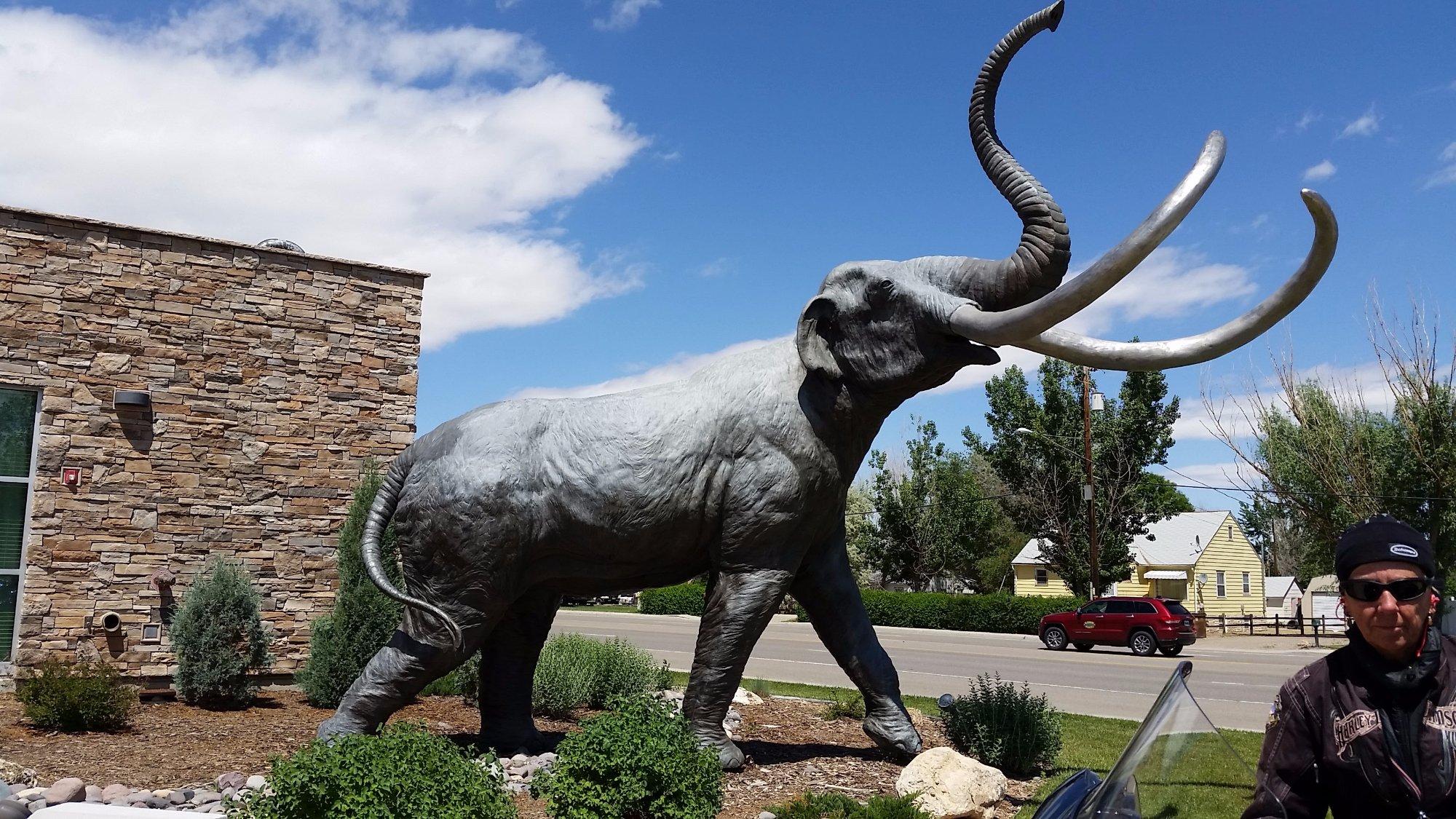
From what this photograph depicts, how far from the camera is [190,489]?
10.5 meters

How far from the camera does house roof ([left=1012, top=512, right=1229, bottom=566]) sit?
141 feet

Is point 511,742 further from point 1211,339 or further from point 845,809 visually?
point 1211,339

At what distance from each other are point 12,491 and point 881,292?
8.63 metres

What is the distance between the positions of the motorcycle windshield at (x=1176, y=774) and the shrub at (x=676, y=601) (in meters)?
35.0

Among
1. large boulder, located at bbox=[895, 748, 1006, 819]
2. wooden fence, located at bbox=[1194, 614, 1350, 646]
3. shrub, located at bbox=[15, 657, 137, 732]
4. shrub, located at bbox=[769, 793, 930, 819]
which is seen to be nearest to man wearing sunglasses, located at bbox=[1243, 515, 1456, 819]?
shrub, located at bbox=[769, 793, 930, 819]

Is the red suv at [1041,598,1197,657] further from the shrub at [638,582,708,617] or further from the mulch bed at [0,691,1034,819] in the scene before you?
the shrub at [638,582,708,617]

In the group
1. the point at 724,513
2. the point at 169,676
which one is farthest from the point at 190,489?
the point at 724,513

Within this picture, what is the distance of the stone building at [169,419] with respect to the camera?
9883 millimetres

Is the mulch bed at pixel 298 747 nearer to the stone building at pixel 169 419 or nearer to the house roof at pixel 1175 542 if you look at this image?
the stone building at pixel 169 419

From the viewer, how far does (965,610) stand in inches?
1200

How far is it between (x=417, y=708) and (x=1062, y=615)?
58.3 feet

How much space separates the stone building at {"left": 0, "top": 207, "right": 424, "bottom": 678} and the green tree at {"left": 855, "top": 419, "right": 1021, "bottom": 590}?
84.9 feet

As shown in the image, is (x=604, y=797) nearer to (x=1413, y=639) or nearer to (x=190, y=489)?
(x=1413, y=639)

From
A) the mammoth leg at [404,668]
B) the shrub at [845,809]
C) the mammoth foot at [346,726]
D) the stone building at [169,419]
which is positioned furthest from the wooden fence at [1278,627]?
the mammoth foot at [346,726]
